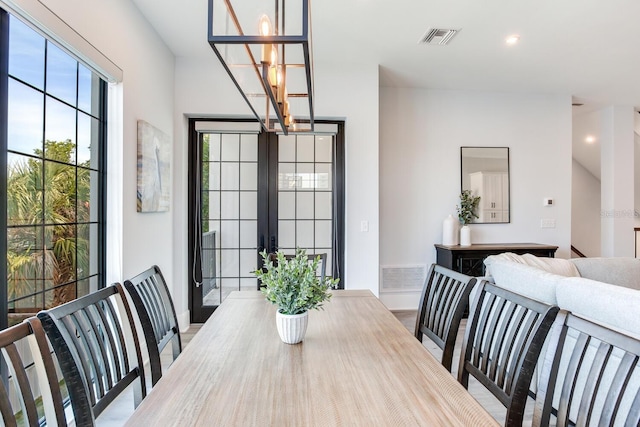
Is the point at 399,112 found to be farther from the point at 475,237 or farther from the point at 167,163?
the point at 167,163

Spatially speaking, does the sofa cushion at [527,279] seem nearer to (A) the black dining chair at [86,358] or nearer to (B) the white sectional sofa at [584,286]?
(B) the white sectional sofa at [584,286]

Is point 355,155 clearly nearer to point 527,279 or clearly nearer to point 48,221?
point 527,279

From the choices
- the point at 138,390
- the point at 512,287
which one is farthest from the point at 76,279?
the point at 512,287

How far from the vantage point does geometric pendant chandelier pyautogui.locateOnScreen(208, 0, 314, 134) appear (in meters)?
1.05

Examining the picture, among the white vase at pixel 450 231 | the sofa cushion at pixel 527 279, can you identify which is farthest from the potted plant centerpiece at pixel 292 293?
the white vase at pixel 450 231

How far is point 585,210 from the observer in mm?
7340

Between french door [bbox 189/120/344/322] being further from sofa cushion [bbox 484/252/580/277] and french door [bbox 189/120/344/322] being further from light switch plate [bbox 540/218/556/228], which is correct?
light switch plate [bbox 540/218/556/228]

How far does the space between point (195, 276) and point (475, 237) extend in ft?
11.5

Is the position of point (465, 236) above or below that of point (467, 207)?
below

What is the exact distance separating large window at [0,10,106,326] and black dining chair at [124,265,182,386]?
0.68m

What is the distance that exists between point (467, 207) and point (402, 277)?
47.8 inches

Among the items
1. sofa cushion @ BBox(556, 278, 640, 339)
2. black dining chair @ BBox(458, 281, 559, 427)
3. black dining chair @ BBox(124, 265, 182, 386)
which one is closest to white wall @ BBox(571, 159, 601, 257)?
sofa cushion @ BBox(556, 278, 640, 339)

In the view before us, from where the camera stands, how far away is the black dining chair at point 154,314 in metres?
1.52

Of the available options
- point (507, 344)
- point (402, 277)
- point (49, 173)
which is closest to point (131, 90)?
point (49, 173)
